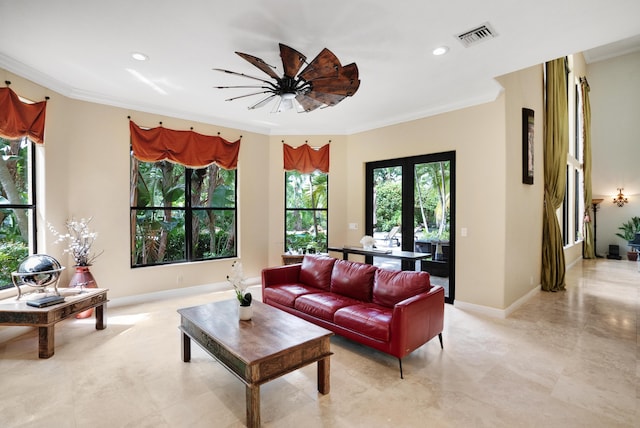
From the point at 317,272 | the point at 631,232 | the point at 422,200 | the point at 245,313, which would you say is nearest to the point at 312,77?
the point at 245,313

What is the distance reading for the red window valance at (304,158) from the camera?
6129 millimetres

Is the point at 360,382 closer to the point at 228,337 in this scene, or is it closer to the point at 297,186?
the point at 228,337

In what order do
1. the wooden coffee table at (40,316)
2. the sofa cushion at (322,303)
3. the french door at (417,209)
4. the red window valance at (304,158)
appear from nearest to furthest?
the wooden coffee table at (40,316)
the sofa cushion at (322,303)
the french door at (417,209)
the red window valance at (304,158)

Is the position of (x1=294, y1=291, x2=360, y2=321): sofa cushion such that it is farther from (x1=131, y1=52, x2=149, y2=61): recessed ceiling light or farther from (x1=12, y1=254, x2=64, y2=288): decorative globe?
(x1=131, y1=52, x2=149, y2=61): recessed ceiling light

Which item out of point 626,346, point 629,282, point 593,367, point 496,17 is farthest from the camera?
point 629,282

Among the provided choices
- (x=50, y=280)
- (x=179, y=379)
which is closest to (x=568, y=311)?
(x=179, y=379)

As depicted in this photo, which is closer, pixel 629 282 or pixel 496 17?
pixel 496 17

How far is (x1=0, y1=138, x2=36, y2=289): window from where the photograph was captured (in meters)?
3.64

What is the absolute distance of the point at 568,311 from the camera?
4.53 metres

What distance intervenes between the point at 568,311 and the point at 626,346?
46.5 inches

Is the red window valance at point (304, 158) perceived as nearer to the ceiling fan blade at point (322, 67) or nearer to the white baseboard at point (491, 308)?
the ceiling fan blade at point (322, 67)

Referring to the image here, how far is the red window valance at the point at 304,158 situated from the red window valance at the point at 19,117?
359cm

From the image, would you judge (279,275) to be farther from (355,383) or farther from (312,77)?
(312,77)

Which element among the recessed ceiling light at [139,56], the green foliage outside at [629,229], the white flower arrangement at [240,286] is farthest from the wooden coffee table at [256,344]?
the green foliage outside at [629,229]
